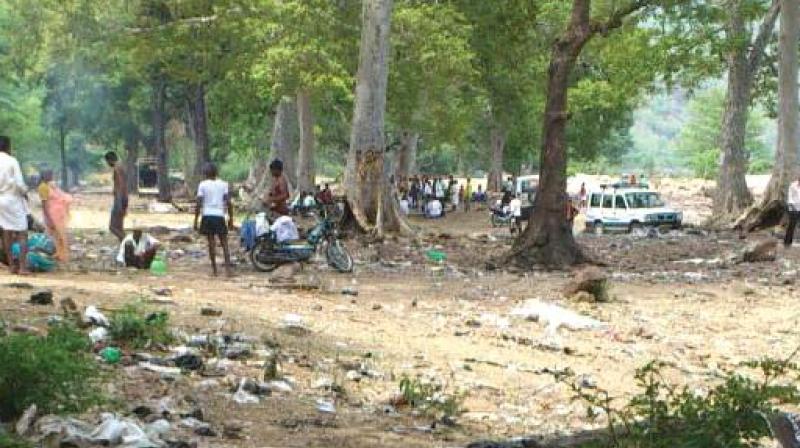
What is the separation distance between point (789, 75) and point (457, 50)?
8.35 m

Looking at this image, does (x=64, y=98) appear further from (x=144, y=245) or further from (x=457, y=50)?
(x=144, y=245)

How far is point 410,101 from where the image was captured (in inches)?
1426

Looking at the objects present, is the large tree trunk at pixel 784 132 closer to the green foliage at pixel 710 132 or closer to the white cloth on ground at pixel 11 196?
the white cloth on ground at pixel 11 196

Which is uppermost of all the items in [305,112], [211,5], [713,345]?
[211,5]

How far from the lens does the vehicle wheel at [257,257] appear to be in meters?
15.6

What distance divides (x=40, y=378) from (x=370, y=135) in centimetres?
1605

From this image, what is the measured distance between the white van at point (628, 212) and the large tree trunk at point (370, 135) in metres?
14.4

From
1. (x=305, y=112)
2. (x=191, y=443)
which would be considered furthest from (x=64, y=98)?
(x=191, y=443)

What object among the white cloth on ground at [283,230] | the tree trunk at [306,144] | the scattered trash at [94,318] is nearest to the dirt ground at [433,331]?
the scattered trash at [94,318]

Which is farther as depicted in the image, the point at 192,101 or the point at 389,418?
the point at 192,101

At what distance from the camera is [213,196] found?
14297mm

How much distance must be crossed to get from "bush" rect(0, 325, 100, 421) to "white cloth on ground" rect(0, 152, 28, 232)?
6594 millimetres

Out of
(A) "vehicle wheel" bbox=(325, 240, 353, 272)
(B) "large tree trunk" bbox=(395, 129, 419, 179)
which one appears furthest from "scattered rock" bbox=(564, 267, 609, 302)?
(B) "large tree trunk" bbox=(395, 129, 419, 179)

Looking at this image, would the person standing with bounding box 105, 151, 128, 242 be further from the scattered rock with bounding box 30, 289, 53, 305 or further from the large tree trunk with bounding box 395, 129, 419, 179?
the large tree trunk with bounding box 395, 129, 419, 179
